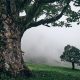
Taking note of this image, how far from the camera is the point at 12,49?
2652 centimetres

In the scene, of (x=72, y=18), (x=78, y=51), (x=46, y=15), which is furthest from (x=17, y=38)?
(x=78, y=51)

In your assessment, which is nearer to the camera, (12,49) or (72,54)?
(12,49)

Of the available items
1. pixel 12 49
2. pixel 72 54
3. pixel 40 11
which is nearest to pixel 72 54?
pixel 72 54

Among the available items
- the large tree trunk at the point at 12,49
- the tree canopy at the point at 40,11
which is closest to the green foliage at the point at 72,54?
the tree canopy at the point at 40,11

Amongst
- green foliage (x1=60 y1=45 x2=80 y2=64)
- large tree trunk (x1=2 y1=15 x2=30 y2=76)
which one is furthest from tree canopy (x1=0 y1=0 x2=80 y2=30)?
green foliage (x1=60 y1=45 x2=80 y2=64)

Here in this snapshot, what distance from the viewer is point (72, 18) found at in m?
33.7

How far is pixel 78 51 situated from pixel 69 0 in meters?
38.5

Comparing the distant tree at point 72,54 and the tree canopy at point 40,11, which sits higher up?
the tree canopy at point 40,11

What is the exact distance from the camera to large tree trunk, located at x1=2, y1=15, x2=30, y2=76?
84.7ft

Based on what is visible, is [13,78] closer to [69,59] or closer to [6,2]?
[6,2]

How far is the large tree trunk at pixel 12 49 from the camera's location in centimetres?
2581

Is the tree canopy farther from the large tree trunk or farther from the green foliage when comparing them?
the green foliage

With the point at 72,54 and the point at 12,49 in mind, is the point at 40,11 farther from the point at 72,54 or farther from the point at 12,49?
the point at 72,54

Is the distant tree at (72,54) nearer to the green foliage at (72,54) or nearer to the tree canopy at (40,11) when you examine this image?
the green foliage at (72,54)
